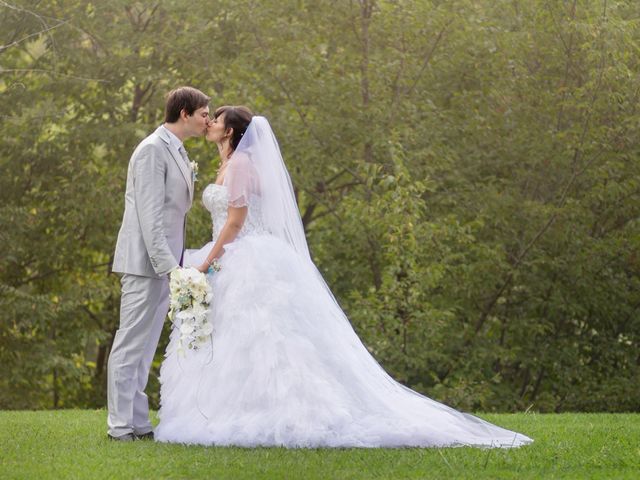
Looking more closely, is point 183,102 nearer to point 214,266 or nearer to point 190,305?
point 214,266

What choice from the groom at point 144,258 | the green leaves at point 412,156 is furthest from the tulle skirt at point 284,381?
the green leaves at point 412,156

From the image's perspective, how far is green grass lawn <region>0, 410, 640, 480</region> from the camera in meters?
4.83

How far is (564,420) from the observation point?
7.62 metres

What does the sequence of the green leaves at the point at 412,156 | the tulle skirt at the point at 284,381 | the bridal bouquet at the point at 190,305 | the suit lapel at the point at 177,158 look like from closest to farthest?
the tulle skirt at the point at 284,381
the bridal bouquet at the point at 190,305
the suit lapel at the point at 177,158
the green leaves at the point at 412,156

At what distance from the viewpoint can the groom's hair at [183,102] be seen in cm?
611

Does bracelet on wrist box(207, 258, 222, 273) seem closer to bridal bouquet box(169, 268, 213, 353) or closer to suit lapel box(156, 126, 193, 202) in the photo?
bridal bouquet box(169, 268, 213, 353)

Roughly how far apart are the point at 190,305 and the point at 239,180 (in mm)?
874

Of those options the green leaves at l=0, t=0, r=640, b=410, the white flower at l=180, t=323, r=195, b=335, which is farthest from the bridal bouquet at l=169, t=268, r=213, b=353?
the green leaves at l=0, t=0, r=640, b=410

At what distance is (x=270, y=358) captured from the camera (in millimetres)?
5820

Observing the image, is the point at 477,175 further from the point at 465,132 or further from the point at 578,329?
the point at 578,329

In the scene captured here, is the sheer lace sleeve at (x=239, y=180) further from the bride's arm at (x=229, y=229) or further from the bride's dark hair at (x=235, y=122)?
the bride's dark hair at (x=235, y=122)

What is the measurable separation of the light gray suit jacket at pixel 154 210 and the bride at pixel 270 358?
29 centimetres

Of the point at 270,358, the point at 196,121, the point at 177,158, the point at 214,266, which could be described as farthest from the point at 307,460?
the point at 196,121

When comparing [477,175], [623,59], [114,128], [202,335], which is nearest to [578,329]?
[477,175]
